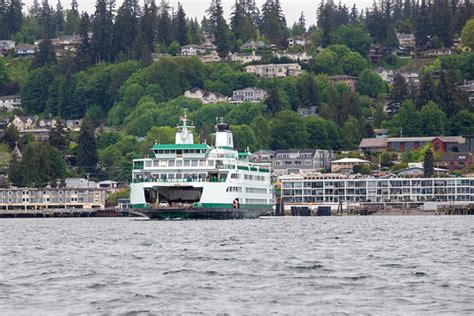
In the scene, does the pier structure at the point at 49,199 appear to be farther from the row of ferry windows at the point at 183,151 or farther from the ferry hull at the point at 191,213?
the ferry hull at the point at 191,213

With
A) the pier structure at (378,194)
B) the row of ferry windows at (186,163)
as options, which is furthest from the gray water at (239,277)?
the pier structure at (378,194)

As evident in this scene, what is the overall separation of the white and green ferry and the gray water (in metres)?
39.7

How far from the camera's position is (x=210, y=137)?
196 metres

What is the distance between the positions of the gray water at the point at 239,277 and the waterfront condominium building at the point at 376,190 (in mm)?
88385

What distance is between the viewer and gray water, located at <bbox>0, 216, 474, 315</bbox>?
128 feet

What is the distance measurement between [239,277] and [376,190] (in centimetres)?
11485

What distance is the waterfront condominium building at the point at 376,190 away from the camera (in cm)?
15688

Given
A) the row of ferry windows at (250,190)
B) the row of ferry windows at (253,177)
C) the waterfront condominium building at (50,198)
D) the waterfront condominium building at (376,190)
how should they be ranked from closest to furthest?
the row of ferry windows at (250,190) < the row of ferry windows at (253,177) < the waterfront condominium building at (376,190) < the waterfront condominium building at (50,198)

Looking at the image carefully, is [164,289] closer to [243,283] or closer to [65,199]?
[243,283]

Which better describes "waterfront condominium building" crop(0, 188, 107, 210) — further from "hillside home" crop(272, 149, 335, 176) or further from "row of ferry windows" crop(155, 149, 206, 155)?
"row of ferry windows" crop(155, 149, 206, 155)

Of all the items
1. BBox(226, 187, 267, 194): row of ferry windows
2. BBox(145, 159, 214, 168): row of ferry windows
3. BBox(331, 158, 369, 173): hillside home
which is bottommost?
BBox(226, 187, 267, 194): row of ferry windows

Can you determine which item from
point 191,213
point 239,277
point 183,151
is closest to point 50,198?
point 183,151

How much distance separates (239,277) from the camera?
152ft

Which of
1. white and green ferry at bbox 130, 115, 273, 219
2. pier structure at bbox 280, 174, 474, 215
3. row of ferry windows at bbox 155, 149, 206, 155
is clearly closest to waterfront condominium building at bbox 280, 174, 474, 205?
pier structure at bbox 280, 174, 474, 215
